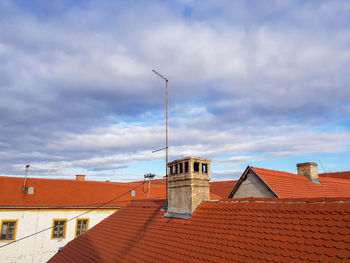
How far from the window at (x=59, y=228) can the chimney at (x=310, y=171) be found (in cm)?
2374

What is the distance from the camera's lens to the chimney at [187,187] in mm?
9348

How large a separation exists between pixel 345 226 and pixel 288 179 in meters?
14.9

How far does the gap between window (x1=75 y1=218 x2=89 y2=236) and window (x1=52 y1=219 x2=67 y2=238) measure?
1319 millimetres

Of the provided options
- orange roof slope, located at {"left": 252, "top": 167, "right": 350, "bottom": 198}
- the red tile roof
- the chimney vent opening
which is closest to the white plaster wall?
the red tile roof

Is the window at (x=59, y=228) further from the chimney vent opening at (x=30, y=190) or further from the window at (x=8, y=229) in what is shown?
the chimney vent opening at (x=30, y=190)

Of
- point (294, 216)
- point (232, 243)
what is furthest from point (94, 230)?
point (294, 216)

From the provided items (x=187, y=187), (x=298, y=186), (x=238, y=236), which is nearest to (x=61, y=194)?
(x=187, y=187)

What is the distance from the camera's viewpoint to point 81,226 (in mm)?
24859

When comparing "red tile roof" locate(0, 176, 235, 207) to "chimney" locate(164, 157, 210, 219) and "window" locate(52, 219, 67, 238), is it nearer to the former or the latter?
"window" locate(52, 219, 67, 238)

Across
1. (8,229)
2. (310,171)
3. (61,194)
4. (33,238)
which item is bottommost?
(33,238)

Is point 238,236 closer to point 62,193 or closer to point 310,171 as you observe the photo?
point 310,171

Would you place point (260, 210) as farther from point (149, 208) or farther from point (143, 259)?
point (149, 208)

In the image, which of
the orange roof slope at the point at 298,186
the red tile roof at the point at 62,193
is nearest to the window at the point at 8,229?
the red tile roof at the point at 62,193

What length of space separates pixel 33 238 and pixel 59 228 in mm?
2314
